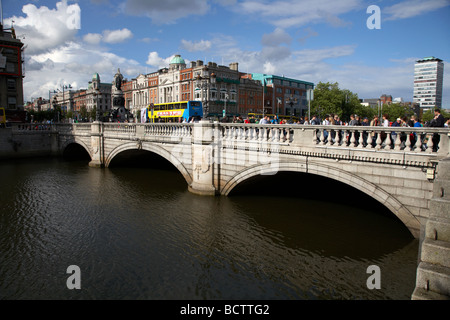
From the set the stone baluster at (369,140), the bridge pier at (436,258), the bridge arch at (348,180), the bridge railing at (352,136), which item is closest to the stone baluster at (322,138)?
the bridge railing at (352,136)

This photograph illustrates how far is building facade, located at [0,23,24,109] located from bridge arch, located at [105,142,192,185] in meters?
30.4

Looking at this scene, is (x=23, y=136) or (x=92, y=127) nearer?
(x=92, y=127)

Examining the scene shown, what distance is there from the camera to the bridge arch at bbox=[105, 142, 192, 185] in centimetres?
1892

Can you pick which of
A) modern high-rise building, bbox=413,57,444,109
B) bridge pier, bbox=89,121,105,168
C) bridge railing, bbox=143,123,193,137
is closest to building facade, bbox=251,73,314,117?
bridge pier, bbox=89,121,105,168

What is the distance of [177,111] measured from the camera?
1432 inches

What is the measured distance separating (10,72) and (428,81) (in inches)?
8254

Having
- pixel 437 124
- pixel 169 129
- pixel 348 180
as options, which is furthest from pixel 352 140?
pixel 169 129

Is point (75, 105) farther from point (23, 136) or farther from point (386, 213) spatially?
point (386, 213)

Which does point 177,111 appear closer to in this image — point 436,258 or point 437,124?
point 437,124

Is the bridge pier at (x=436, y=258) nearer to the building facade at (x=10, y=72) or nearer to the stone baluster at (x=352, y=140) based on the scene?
the stone baluster at (x=352, y=140)

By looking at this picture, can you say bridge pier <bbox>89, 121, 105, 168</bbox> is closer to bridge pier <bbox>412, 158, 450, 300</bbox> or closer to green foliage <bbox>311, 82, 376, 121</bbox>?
bridge pier <bbox>412, 158, 450, 300</bbox>

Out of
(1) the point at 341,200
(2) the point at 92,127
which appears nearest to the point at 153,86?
(2) the point at 92,127

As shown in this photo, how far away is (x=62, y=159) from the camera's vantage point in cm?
3506

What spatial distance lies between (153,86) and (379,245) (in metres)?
87.6
